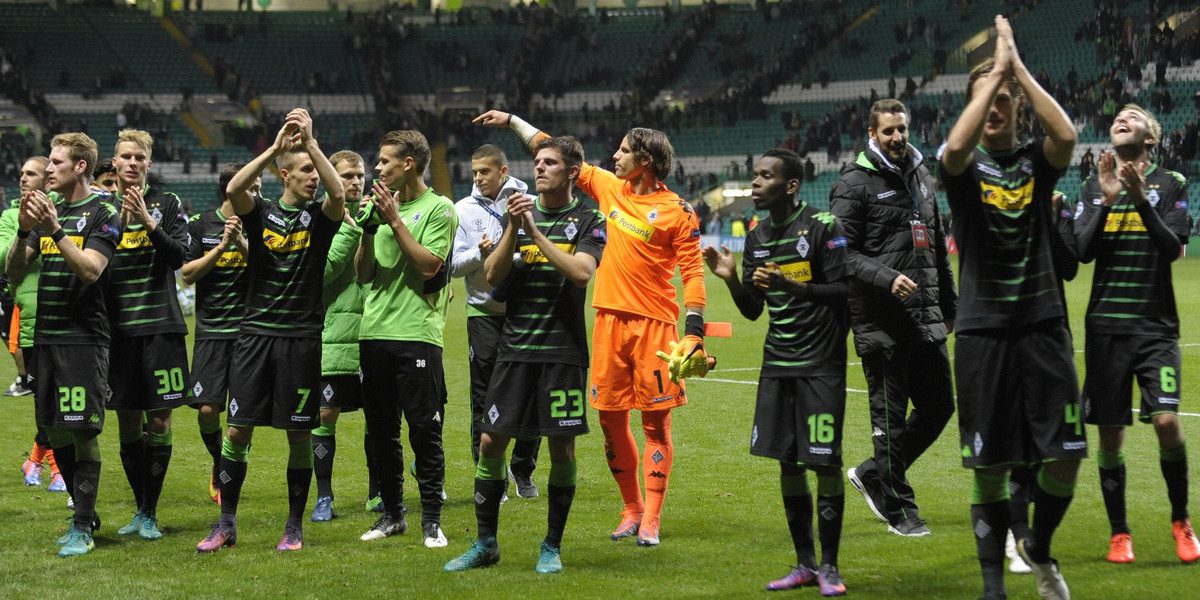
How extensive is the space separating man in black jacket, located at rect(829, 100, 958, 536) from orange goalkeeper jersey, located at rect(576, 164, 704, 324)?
2.77 ft

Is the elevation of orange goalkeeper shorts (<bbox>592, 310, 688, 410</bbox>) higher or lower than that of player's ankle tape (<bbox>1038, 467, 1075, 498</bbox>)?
higher

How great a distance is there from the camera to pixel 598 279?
6.88 m

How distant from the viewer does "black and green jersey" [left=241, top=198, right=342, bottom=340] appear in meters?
6.50

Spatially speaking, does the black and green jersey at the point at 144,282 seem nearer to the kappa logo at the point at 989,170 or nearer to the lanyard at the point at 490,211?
the lanyard at the point at 490,211

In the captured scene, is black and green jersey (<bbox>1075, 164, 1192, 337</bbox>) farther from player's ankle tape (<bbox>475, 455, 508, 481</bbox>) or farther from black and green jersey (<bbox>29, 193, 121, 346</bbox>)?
black and green jersey (<bbox>29, 193, 121, 346</bbox>)

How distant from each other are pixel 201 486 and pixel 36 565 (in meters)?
2.31

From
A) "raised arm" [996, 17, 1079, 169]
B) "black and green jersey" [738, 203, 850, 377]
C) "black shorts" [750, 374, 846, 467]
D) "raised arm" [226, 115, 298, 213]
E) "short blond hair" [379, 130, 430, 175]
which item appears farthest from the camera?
"short blond hair" [379, 130, 430, 175]

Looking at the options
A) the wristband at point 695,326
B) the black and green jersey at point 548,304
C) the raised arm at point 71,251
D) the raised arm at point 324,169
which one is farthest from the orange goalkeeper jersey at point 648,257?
the raised arm at point 71,251

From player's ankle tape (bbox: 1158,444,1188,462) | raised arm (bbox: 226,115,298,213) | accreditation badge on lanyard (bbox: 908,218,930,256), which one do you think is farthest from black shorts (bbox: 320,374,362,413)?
player's ankle tape (bbox: 1158,444,1188,462)

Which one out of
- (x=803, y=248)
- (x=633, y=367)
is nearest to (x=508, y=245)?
(x=633, y=367)

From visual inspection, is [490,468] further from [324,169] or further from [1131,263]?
[1131,263]

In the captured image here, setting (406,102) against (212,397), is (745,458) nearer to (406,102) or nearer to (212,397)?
(212,397)

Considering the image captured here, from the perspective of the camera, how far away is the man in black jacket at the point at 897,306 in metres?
6.55

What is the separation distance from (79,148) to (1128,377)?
5706 millimetres
